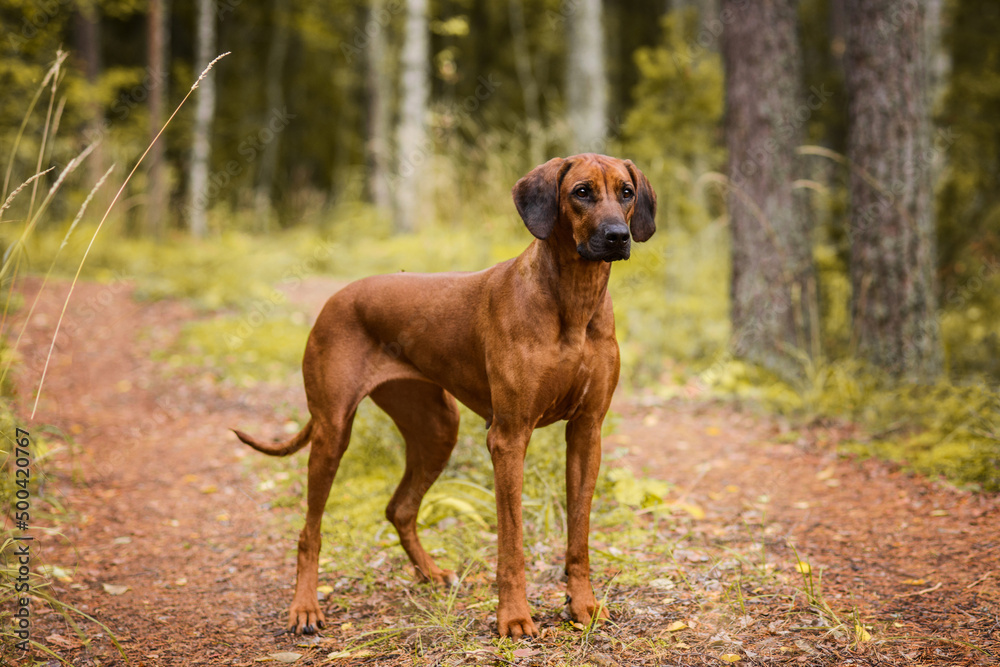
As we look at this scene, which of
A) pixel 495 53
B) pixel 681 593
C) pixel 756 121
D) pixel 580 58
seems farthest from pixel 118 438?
pixel 495 53

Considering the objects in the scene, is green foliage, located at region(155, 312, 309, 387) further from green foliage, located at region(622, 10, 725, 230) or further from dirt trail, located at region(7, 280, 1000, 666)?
green foliage, located at region(622, 10, 725, 230)

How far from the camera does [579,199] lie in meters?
2.72

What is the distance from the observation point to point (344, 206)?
1469 centimetres

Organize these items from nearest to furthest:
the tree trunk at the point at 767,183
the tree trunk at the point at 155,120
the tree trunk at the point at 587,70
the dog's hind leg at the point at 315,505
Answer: the dog's hind leg at the point at 315,505 → the tree trunk at the point at 767,183 → the tree trunk at the point at 587,70 → the tree trunk at the point at 155,120

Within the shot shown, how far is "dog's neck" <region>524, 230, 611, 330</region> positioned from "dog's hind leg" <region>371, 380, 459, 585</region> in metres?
0.92

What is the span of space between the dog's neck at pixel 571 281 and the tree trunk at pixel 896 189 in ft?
11.8

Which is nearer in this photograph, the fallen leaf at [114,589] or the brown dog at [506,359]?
the brown dog at [506,359]

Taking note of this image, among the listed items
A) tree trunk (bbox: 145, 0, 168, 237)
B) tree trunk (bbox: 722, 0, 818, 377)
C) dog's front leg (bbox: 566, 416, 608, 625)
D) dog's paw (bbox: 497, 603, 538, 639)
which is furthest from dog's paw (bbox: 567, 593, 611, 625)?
tree trunk (bbox: 145, 0, 168, 237)

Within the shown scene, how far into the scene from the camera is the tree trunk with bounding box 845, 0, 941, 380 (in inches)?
216

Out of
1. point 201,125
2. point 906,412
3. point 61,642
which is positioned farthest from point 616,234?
point 201,125

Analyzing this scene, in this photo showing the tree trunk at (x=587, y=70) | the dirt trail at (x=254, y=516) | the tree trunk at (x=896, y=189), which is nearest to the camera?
the dirt trail at (x=254, y=516)

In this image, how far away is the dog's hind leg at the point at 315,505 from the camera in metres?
3.17

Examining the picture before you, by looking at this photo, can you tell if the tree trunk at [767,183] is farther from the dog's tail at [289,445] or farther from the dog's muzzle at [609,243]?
the dog's tail at [289,445]

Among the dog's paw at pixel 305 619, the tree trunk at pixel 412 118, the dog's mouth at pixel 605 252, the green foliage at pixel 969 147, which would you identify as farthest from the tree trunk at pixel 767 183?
the tree trunk at pixel 412 118
